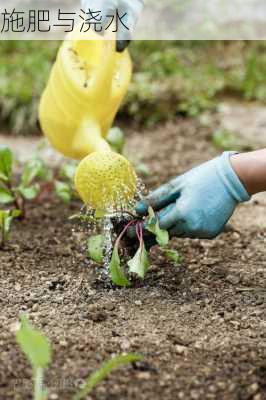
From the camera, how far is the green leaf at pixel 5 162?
1833 mm

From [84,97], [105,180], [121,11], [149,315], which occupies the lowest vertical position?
[149,315]

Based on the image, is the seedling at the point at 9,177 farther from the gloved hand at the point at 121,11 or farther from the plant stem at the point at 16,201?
the gloved hand at the point at 121,11

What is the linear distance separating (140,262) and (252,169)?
29 centimetres

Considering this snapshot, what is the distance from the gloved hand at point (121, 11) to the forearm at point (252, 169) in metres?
0.39

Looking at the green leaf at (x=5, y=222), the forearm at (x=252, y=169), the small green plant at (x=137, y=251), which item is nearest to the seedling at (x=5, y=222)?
the green leaf at (x=5, y=222)

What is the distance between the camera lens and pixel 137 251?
60.8 inches

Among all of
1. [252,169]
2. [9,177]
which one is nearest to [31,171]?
[9,177]

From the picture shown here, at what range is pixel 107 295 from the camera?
1563mm

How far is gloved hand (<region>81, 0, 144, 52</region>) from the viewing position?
1715 mm

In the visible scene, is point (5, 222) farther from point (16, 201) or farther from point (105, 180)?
point (105, 180)

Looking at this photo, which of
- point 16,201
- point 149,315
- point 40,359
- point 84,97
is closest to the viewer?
point 40,359

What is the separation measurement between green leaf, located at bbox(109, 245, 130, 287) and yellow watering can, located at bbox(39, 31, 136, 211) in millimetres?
104

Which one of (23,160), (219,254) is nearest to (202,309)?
(219,254)

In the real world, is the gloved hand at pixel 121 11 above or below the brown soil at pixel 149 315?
above
